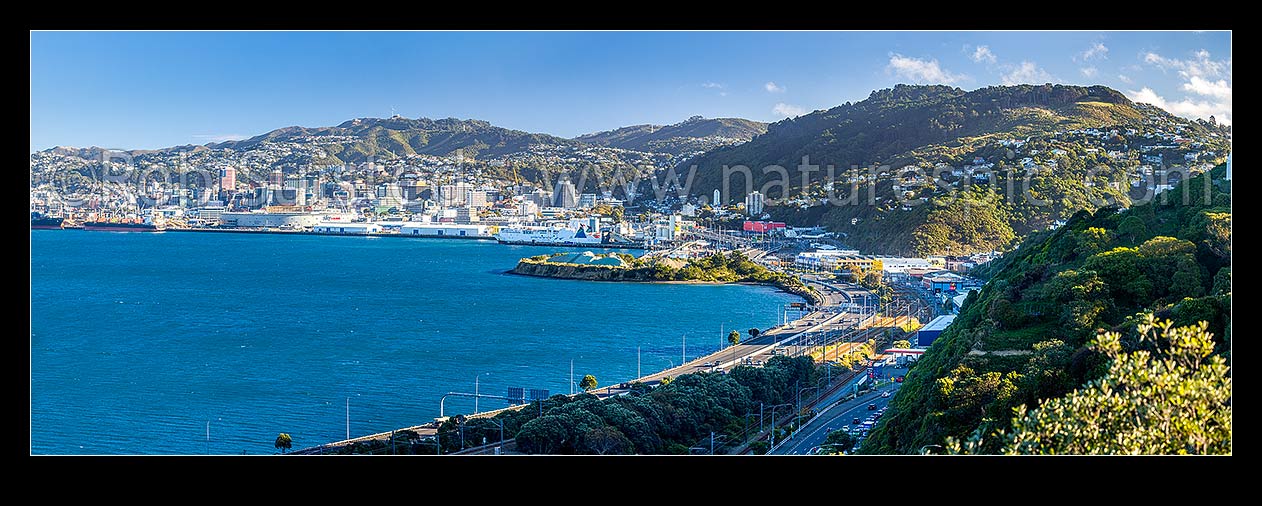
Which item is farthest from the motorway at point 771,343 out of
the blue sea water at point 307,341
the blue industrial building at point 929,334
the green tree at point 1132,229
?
the green tree at point 1132,229

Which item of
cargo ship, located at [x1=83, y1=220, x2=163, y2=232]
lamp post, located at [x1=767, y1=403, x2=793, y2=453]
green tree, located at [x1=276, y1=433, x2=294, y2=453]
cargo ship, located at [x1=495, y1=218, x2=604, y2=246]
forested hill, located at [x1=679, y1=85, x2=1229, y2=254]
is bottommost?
green tree, located at [x1=276, y1=433, x2=294, y2=453]

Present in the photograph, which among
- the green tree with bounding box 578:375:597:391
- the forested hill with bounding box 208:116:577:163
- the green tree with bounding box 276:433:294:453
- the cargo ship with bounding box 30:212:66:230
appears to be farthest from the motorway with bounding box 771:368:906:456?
the forested hill with bounding box 208:116:577:163

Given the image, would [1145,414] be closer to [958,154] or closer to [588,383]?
[588,383]

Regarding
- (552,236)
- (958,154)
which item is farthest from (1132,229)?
(552,236)

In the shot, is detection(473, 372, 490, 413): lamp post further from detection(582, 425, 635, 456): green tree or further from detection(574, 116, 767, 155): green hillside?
detection(574, 116, 767, 155): green hillside
